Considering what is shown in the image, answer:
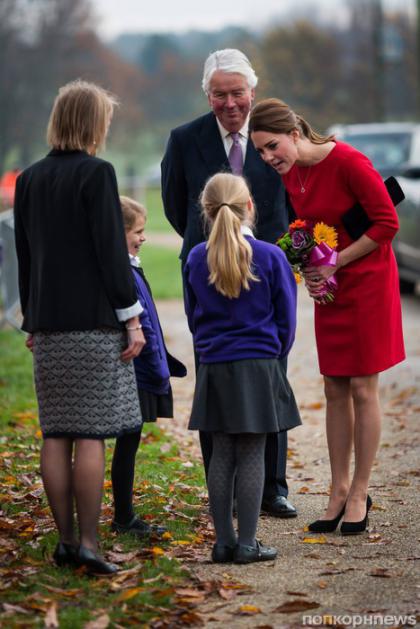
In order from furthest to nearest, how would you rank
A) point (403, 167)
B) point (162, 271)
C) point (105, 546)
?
point (162, 271) < point (403, 167) < point (105, 546)

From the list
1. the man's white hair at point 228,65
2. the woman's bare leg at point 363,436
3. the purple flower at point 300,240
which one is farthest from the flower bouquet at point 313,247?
the man's white hair at point 228,65

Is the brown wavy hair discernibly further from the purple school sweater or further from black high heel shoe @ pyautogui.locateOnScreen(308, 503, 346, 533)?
black high heel shoe @ pyautogui.locateOnScreen(308, 503, 346, 533)

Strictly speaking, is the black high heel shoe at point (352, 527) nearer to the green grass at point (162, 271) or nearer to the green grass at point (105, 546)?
the green grass at point (105, 546)

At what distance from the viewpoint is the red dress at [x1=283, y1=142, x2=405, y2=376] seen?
5.55m

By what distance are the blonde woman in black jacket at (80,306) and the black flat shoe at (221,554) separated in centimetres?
52

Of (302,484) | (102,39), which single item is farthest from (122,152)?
(302,484)

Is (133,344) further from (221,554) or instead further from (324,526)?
(324,526)

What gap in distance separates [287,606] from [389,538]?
1186 mm

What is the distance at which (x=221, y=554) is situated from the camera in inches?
205

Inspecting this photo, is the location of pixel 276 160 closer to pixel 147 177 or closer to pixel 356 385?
pixel 356 385

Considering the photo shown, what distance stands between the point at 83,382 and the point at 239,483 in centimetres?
86

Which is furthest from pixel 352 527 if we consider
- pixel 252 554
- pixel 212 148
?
pixel 212 148

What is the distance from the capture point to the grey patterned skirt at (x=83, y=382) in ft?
15.9

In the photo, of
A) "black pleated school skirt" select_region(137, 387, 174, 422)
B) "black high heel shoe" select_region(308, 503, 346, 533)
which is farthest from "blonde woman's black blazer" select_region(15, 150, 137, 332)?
"black high heel shoe" select_region(308, 503, 346, 533)
